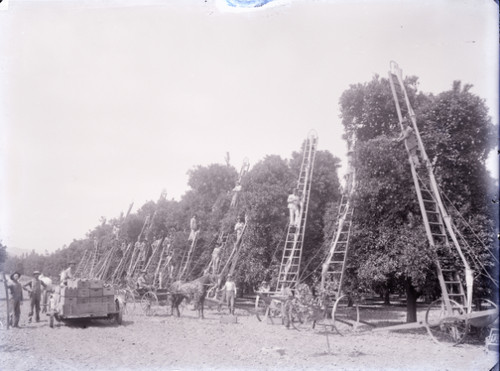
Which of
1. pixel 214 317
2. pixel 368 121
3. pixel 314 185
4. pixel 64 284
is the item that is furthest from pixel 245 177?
pixel 64 284

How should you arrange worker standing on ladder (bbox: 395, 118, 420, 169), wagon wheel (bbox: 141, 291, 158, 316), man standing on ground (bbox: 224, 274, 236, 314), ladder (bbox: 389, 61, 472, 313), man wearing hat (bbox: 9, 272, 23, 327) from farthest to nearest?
1. wagon wheel (bbox: 141, 291, 158, 316)
2. man standing on ground (bbox: 224, 274, 236, 314)
3. man wearing hat (bbox: 9, 272, 23, 327)
4. worker standing on ladder (bbox: 395, 118, 420, 169)
5. ladder (bbox: 389, 61, 472, 313)

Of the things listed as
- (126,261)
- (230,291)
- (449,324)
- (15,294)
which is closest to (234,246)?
(230,291)

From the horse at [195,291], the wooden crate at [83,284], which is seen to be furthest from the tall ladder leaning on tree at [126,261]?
the wooden crate at [83,284]

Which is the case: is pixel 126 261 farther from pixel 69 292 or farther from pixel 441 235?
pixel 441 235

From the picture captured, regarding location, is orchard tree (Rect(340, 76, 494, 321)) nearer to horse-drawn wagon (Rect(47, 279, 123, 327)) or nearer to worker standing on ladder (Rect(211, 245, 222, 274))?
horse-drawn wagon (Rect(47, 279, 123, 327))

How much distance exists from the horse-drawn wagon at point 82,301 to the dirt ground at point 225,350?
55 centimetres

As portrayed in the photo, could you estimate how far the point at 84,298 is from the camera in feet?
45.5

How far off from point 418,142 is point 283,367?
6.84 metres

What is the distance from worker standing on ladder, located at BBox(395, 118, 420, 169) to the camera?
11328mm

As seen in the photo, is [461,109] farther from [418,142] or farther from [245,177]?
[245,177]

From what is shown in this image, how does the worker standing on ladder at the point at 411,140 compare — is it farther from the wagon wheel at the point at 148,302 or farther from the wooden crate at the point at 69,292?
the wagon wheel at the point at 148,302

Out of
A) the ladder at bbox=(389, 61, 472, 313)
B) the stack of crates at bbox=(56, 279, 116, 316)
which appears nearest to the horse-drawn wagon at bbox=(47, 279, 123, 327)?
the stack of crates at bbox=(56, 279, 116, 316)

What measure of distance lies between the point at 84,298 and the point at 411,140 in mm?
11081

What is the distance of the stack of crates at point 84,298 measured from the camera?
1365 cm
